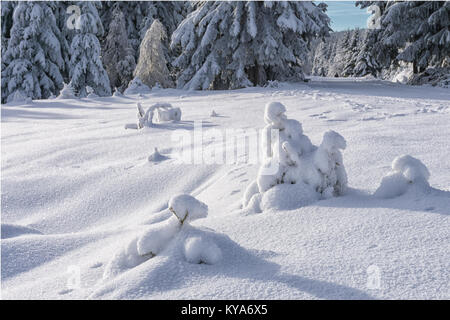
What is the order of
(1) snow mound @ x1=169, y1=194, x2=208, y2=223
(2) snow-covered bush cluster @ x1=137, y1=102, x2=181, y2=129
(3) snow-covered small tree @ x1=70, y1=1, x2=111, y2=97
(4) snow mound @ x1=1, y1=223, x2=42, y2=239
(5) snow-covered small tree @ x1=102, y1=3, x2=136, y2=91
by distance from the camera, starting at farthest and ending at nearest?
(5) snow-covered small tree @ x1=102, y1=3, x2=136, y2=91, (3) snow-covered small tree @ x1=70, y1=1, x2=111, y2=97, (2) snow-covered bush cluster @ x1=137, y1=102, x2=181, y2=129, (4) snow mound @ x1=1, y1=223, x2=42, y2=239, (1) snow mound @ x1=169, y1=194, x2=208, y2=223

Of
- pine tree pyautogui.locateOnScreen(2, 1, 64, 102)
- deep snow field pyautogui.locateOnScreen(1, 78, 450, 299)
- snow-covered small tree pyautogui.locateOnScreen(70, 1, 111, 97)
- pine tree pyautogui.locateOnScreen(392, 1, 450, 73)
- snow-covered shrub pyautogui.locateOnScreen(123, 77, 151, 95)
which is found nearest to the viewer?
deep snow field pyautogui.locateOnScreen(1, 78, 450, 299)

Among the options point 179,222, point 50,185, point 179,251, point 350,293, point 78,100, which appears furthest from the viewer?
point 78,100

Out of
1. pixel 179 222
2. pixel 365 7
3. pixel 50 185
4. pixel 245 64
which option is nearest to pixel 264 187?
pixel 179 222

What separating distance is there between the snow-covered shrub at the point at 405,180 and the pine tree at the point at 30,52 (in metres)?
16.0

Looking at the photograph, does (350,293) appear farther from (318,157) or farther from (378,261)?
(318,157)

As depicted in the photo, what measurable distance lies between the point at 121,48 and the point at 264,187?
19677 millimetres

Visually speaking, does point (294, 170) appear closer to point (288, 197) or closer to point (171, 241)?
point (288, 197)

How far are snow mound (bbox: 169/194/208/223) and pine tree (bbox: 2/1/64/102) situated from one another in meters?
15.9

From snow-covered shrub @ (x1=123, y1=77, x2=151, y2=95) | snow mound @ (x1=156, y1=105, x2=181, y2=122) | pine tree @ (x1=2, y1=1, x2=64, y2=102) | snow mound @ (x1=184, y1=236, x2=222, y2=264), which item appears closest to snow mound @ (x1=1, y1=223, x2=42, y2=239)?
snow mound @ (x1=184, y1=236, x2=222, y2=264)

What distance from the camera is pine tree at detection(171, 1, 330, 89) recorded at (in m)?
11.9

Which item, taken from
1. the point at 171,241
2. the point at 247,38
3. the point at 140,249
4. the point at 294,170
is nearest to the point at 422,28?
the point at 247,38

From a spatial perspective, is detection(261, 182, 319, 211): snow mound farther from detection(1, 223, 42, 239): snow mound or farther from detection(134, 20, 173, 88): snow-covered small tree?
detection(134, 20, 173, 88): snow-covered small tree

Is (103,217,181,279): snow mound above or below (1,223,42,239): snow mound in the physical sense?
above

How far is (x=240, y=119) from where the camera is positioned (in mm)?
6586
